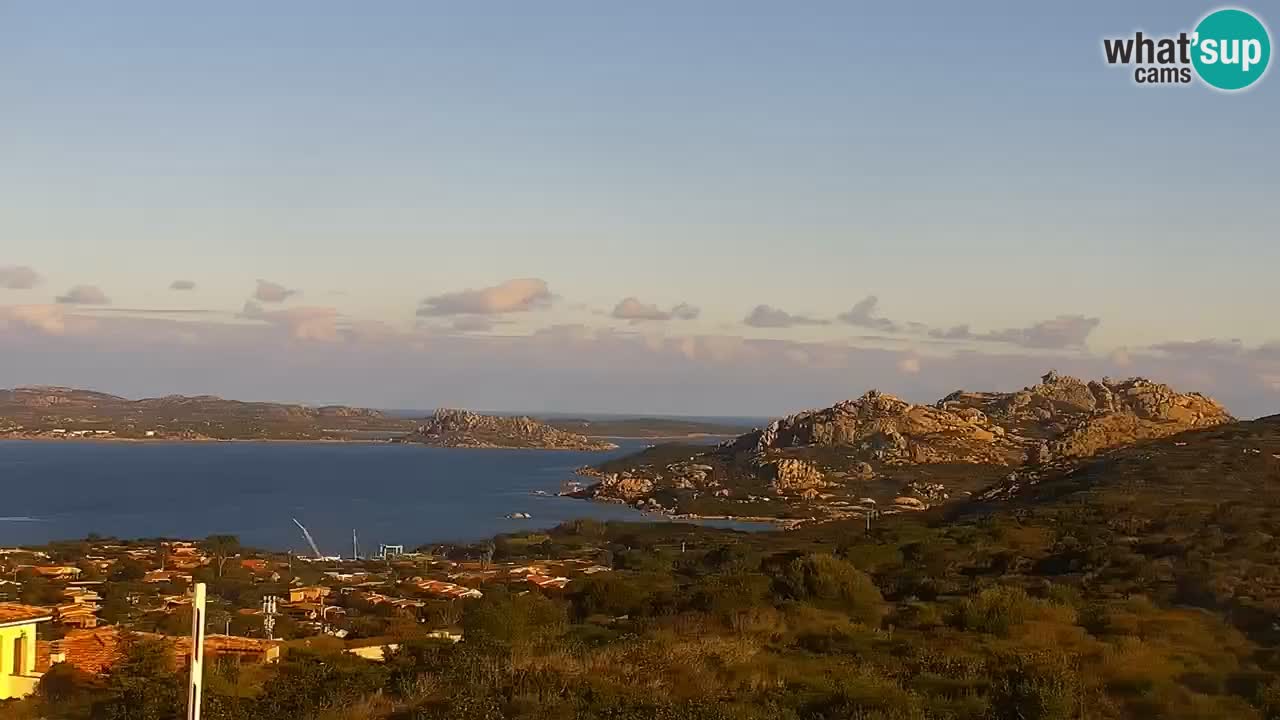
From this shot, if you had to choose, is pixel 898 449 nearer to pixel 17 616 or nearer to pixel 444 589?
pixel 444 589

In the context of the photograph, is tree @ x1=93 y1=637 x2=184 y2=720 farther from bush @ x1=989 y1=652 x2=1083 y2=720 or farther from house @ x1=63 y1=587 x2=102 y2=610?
house @ x1=63 y1=587 x2=102 y2=610

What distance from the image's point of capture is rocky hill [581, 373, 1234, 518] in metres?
115

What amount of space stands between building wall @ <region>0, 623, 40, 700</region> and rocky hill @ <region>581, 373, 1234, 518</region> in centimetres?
8820

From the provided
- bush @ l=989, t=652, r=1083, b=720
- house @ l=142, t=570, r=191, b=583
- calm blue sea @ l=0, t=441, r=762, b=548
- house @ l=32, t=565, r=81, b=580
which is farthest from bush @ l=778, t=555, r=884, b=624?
calm blue sea @ l=0, t=441, r=762, b=548

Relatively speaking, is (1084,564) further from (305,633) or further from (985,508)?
(985,508)

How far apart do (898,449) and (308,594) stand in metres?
108

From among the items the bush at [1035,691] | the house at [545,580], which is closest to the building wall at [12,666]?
the bush at [1035,691]

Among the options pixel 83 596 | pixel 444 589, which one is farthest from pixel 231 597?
pixel 444 589

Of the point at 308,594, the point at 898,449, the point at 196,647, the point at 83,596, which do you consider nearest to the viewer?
the point at 196,647

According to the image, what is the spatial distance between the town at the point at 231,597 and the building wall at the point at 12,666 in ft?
0.05

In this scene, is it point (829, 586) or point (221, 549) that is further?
point (221, 549)

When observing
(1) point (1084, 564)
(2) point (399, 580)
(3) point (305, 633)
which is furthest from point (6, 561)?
(1) point (1084, 564)

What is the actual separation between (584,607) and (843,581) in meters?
5.67

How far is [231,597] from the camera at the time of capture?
126 feet
